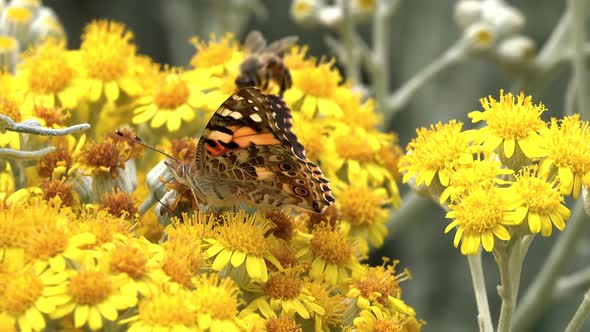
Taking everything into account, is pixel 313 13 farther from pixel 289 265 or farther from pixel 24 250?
pixel 24 250

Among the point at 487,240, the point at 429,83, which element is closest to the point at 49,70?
the point at 487,240

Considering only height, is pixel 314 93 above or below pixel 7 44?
below

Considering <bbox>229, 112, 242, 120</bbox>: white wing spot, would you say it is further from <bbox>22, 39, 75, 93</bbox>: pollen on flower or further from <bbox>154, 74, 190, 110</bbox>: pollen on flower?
<bbox>22, 39, 75, 93</bbox>: pollen on flower

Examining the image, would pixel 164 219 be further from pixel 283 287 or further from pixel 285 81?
pixel 285 81

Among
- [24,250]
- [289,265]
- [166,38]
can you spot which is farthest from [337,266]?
[166,38]

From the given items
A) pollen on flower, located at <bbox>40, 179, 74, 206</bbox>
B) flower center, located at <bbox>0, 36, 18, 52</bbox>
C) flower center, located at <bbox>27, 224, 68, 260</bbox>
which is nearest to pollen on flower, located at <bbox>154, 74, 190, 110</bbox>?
pollen on flower, located at <bbox>40, 179, 74, 206</bbox>

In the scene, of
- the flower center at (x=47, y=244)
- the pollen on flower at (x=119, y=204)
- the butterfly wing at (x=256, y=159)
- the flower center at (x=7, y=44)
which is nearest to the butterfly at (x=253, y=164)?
the butterfly wing at (x=256, y=159)
